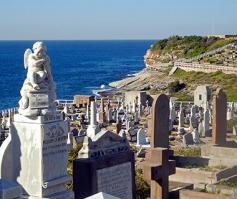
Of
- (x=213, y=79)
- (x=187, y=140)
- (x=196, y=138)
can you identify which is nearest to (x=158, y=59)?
(x=213, y=79)

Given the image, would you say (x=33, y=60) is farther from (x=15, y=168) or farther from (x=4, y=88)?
(x=4, y=88)

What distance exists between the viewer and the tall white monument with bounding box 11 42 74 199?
396 inches

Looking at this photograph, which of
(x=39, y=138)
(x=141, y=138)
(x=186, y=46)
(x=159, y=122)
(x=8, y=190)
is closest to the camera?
(x=8, y=190)

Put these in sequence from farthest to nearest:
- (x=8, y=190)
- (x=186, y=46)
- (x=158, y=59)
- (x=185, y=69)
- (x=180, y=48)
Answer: (x=158, y=59)
(x=180, y=48)
(x=186, y=46)
(x=185, y=69)
(x=8, y=190)

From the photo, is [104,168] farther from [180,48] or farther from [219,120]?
[180,48]

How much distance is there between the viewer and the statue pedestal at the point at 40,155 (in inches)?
395

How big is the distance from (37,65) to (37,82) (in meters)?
0.30

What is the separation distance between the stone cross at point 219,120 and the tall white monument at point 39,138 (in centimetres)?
1208

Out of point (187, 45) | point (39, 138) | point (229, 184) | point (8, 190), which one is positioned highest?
point (187, 45)

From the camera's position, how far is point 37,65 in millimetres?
10359

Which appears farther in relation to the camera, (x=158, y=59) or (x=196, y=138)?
(x=158, y=59)

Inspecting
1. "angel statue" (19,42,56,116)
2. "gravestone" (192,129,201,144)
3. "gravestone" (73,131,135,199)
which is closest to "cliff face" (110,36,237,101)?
"gravestone" (192,129,201,144)

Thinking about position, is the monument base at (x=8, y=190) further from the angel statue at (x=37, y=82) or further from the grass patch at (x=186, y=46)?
the grass patch at (x=186, y=46)

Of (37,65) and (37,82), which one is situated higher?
(37,65)
